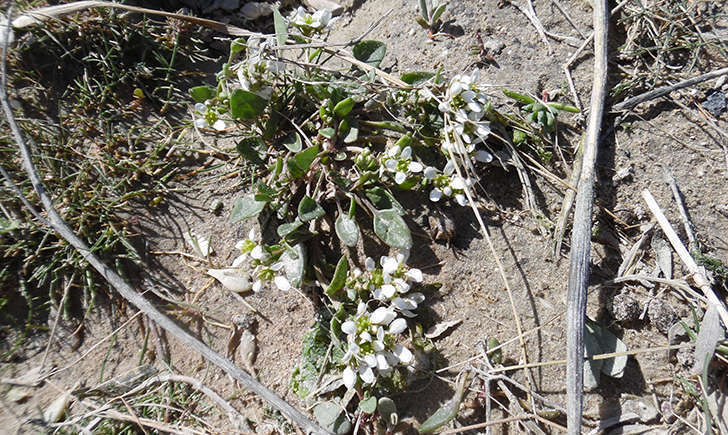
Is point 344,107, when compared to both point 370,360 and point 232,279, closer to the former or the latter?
point 232,279

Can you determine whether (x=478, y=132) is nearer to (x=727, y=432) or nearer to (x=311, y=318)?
(x=311, y=318)

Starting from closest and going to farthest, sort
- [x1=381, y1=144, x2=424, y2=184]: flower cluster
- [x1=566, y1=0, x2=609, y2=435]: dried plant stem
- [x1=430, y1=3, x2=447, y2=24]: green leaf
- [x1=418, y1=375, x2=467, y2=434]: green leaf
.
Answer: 1. [x1=566, y1=0, x2=609, y2=435]: dried plant stem
2. [x1=418, y1=375, x2=467, y2=434]: green leaf
3. [x1=381, y1=144, x2=424, y2=184]: flower cluster
4. [x1=430, y1=3, x2=447, y2=24]: green leaf

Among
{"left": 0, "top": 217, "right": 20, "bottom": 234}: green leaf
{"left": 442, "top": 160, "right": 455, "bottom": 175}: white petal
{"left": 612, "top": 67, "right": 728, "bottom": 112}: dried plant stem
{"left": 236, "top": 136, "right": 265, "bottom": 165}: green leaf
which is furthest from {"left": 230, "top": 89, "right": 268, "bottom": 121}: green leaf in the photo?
{"left": 612, "top": 67, "right": 728, "bottom": 112}: dried plant stem

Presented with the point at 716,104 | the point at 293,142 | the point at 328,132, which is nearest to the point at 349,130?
the point at 328,132

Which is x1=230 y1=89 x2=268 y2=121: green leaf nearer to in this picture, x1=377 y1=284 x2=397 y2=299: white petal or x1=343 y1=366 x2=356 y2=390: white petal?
x1=377 y1=284 x2=397 y2=299: white petal

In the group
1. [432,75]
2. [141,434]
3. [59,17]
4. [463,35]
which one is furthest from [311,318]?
[59,17]
